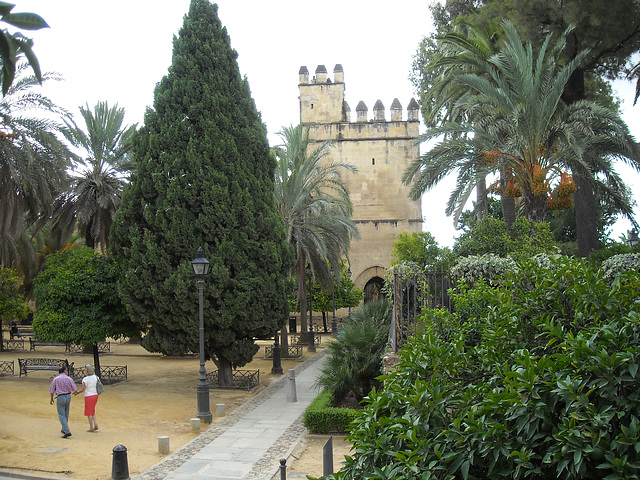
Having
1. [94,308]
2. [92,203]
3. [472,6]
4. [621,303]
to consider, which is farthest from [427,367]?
[472,6]

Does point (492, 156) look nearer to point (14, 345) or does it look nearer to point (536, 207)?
point (536, 207)

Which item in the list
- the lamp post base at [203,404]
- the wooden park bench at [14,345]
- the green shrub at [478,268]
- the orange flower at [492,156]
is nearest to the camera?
the green shrub at [478,268]

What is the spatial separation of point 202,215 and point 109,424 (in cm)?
535

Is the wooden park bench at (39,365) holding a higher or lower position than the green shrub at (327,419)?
higher

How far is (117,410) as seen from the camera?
12.9m

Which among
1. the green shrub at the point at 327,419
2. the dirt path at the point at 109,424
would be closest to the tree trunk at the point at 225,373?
the dirt path at the point at 109,424

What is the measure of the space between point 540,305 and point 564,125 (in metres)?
8.28

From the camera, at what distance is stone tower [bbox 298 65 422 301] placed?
37.3 metres

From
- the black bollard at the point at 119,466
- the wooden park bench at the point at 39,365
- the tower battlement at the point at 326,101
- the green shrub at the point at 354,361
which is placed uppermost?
the tower battlement at the point at 326,101

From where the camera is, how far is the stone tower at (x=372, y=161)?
1470 inches

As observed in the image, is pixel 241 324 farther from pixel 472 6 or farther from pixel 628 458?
pixel 472 6

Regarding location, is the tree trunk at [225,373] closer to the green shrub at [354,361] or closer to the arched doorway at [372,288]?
the green shrub at [354,361]

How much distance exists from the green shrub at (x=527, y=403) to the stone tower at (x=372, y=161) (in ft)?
109

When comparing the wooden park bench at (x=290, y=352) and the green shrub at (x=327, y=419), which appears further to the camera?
the wooden park bench at (x=290, y=352)
